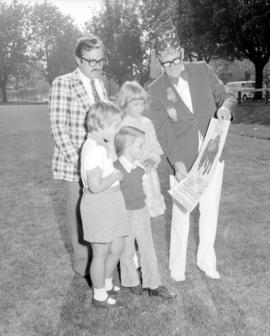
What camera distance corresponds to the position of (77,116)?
4.34 meters

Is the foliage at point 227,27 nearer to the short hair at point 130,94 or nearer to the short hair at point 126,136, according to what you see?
the short hair at point 130,94

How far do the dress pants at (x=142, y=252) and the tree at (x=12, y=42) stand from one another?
7403 centimetres

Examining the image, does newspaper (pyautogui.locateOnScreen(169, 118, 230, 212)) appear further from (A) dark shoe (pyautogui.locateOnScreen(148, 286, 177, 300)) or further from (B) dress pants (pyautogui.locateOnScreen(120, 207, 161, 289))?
(A) dark shoe (pyautogui.locateOnScreen(148, 286, 177, 300))

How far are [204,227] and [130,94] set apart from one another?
1528 millimetres

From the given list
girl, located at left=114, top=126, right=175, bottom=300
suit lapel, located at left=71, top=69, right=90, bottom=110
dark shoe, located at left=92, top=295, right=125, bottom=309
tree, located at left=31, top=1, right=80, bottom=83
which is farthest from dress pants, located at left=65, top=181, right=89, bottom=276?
tree, located at left=31, top=1, right=80, bottom=83

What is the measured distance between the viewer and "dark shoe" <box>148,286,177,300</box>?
14.2 ft

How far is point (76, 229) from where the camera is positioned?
475 cm

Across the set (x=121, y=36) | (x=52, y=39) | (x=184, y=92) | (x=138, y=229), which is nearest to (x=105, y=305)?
(x=138, y=229)

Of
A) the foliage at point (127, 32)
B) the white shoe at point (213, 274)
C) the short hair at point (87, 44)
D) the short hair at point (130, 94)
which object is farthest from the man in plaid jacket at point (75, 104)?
the foliage at point (127, 32)

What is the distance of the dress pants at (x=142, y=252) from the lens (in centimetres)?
426

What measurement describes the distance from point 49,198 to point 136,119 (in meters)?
4.65

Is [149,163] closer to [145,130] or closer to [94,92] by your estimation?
[145,130]

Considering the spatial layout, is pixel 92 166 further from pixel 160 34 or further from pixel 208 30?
pixel 208 30

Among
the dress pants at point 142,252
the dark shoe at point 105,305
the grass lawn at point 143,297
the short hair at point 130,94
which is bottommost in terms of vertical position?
the grass lawn at point 143,297
